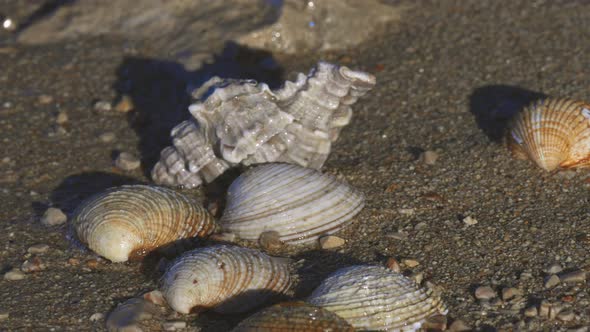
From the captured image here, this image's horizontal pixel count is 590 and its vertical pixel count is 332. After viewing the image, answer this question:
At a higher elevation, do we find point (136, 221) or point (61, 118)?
point (136, 221)

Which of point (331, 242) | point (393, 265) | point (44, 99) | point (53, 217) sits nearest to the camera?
point (393, 265)

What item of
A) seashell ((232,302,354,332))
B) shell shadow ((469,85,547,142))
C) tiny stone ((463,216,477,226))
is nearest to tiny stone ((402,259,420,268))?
tiny stone ((463,216,477,226))

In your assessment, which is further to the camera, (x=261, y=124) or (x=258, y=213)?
(x=261, y=124)

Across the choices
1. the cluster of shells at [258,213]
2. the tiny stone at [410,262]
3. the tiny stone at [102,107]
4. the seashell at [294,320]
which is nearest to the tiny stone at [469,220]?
the tiny stone at [410,262]

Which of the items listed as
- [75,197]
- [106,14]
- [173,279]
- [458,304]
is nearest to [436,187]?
[458,304]

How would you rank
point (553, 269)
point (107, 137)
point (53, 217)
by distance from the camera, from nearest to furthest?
1. point (553, 269)
2. point (53, 217)
3. point (107, 137)

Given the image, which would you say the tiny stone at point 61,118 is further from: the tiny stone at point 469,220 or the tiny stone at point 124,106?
the tiny stone at point 469,220

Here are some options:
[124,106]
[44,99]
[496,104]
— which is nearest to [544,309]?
[496,104]

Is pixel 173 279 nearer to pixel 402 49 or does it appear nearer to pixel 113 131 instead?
pixel 113 131

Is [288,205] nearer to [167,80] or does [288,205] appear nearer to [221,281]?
[221,281]
